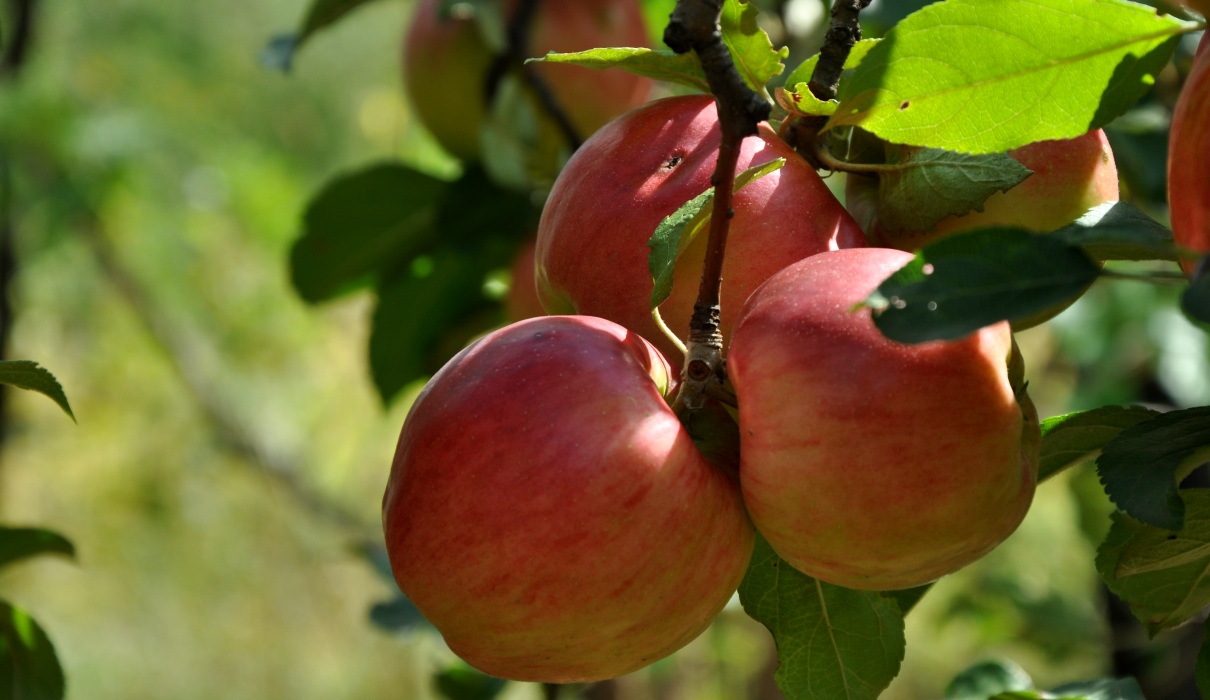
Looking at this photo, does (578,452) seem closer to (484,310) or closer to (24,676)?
(24,676)

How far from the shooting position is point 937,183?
503 millimetres

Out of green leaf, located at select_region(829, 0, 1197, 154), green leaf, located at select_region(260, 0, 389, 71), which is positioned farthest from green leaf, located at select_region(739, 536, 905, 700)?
green leaf, located at select_region(260, 0, 389, 71)

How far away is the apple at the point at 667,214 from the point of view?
495 millimetres

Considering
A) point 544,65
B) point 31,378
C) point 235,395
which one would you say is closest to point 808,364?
point 31,378

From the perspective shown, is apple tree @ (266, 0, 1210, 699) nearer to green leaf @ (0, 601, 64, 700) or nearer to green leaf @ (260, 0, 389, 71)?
green leaf @ (0, 601, 64, 700)

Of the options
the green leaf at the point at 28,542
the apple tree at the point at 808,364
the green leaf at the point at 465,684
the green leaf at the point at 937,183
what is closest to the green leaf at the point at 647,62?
the apple tree at the point at 808,364

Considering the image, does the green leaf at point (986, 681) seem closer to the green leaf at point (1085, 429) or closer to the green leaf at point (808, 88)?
the green leaf at point (1085, 429)

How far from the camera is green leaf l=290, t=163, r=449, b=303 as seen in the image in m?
1.08

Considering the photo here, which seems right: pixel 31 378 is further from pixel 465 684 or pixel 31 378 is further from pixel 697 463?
pixel 465 684

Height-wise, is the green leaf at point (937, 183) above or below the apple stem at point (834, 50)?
below

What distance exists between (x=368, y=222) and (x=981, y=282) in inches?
31.1

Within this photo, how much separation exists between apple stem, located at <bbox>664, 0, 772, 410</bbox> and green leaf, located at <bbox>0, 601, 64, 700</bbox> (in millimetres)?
422

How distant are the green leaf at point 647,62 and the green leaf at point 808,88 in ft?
0.15

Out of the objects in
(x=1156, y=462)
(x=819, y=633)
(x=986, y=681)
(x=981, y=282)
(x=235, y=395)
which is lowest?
(x=235, y=395)
